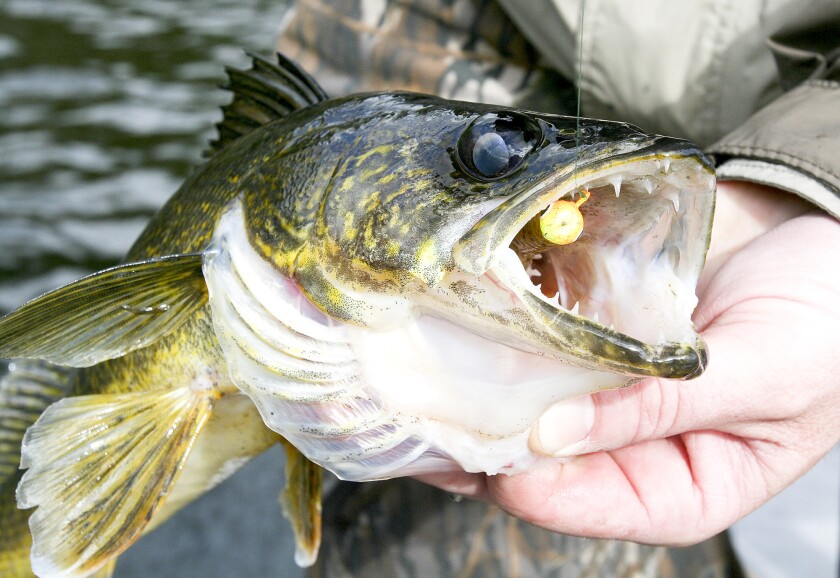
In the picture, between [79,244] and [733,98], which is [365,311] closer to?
[733,98]

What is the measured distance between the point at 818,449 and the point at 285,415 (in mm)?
1155

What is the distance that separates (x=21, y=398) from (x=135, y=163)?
485 centimetres

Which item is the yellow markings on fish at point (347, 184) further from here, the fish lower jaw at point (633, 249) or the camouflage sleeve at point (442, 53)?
the camouflage sleeve at point (442, 53)

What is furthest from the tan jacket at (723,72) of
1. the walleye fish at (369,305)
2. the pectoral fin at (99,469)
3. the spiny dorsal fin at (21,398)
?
the spiny dorsal fin at (21,398)

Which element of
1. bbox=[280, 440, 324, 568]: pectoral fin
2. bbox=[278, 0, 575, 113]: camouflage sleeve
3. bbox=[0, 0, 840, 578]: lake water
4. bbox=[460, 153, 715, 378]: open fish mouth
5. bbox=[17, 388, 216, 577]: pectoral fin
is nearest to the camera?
bbox=[460, 153, 715, 378]: open fish mouth

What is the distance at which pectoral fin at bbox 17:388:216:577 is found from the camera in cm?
185

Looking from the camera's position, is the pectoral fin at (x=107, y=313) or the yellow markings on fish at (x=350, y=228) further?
the pectoral fin at (x=107, y=313)

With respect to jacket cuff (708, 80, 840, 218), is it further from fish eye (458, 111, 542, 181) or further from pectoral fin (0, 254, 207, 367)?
pectoral fin (0, 254, 207, 367)

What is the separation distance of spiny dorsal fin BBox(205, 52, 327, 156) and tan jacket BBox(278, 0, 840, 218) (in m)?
0.75

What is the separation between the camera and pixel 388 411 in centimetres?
161

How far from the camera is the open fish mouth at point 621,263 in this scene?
4.37ft

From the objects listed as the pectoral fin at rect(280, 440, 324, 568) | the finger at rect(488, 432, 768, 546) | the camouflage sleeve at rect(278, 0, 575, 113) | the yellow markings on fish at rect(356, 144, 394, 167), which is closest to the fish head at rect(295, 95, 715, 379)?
the yellow markings on fish at rect(356, 144, 394, 167)

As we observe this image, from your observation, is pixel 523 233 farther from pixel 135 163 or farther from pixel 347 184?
pixel 135 163

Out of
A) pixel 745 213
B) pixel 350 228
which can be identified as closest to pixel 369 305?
pixel 350 228
